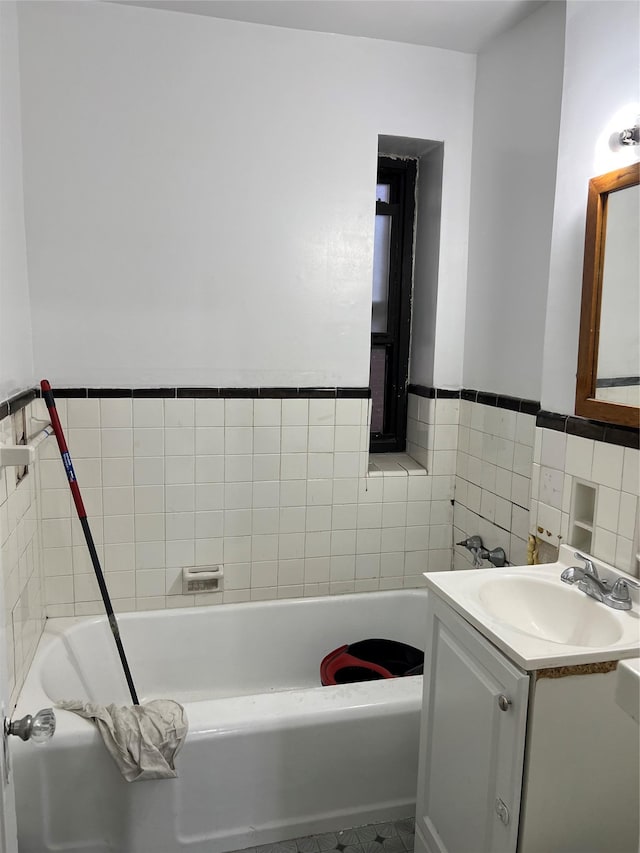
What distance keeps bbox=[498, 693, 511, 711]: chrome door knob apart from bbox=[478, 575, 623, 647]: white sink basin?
25 cm

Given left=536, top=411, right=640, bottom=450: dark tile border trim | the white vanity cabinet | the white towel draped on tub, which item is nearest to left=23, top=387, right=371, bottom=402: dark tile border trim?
left=536, top=411, right=640, bottom=450: dark tile border trim

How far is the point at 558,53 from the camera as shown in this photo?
1.91 meters

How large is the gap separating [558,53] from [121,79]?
1.48 meters

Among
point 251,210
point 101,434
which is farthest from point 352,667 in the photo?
point 251,210

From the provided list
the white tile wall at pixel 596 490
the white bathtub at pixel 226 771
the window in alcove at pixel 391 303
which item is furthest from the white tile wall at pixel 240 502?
the white tile wall at pixel 596 490

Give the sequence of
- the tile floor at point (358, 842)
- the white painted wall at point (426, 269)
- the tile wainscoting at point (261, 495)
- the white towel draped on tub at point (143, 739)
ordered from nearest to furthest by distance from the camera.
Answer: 1. the white towel draped on tub at point (143, 739)
2. the tile floor at point (358, 842)
3. the tile wainscoting at point (261, 495)
4. the white painted wall at point (426, 269)

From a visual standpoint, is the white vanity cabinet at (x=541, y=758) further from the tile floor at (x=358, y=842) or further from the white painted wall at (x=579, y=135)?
the white painted wall at (x=579, y=135)

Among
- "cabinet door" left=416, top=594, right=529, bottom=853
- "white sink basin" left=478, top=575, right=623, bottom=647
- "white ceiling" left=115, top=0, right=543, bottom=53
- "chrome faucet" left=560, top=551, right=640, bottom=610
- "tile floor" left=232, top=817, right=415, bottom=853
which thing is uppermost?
"white ceiling" left=115, top=0, right=543, bottom=53

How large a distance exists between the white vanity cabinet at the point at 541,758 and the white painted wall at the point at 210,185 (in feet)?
4.62

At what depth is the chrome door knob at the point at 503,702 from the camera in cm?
126

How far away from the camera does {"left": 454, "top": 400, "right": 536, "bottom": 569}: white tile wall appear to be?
2117 millimetres

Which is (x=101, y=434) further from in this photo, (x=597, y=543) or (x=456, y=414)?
(x=597, y=543)

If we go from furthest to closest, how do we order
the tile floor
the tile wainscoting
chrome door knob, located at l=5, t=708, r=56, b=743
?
the tile wainscoting → the tile floor → chrome door knob, located at l=5, t=708, r=56, b=743

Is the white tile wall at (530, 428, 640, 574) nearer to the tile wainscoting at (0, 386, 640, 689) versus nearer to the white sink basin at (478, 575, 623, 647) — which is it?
the tile wainscoting at (0, 386, 640, 689)
